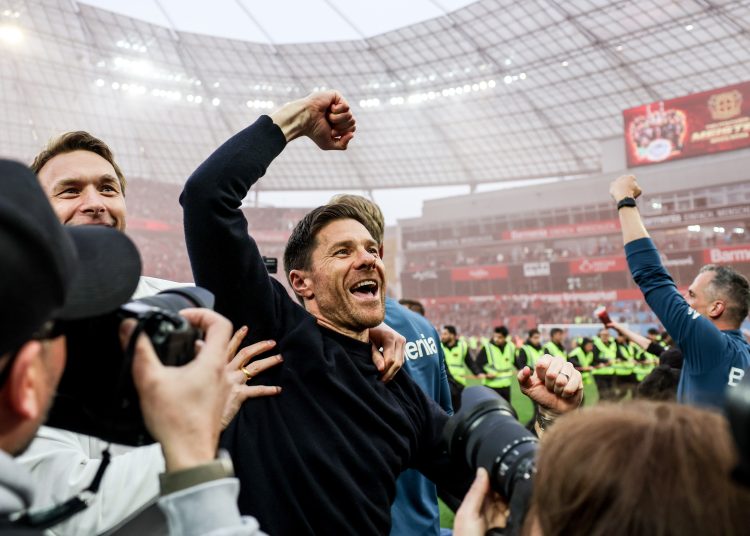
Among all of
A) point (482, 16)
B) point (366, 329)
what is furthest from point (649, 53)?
point (366, 329)

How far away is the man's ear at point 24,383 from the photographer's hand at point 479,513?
0.64 meters

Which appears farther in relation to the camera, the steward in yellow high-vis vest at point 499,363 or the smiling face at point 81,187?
the steward in yellow high-vis vest at point 499,363

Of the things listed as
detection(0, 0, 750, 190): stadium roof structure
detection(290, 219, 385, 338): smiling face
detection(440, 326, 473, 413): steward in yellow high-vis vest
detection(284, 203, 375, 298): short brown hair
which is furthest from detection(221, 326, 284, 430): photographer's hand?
detection(0, 0, 750, 190): stadium roof structure

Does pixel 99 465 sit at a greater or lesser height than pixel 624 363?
greater

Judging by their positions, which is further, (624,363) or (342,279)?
(624,363)

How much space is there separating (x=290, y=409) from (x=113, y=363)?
0.70m

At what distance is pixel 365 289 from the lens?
1.92 meters

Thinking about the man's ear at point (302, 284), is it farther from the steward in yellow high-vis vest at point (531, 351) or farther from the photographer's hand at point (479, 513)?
the steward in yellow high-vis vest at point (531, 351)

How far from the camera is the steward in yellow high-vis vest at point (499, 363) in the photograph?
980 centimetres

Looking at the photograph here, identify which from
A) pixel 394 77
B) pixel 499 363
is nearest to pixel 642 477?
pixel 499 363

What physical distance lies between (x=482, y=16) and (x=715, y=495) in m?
31.9

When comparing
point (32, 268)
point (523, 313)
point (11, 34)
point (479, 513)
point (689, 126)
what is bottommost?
point (523, 313)

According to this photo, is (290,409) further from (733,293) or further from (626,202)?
(733,293)

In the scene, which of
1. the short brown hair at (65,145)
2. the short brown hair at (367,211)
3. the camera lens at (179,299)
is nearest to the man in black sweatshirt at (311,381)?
the short brown hair at (367,211)
